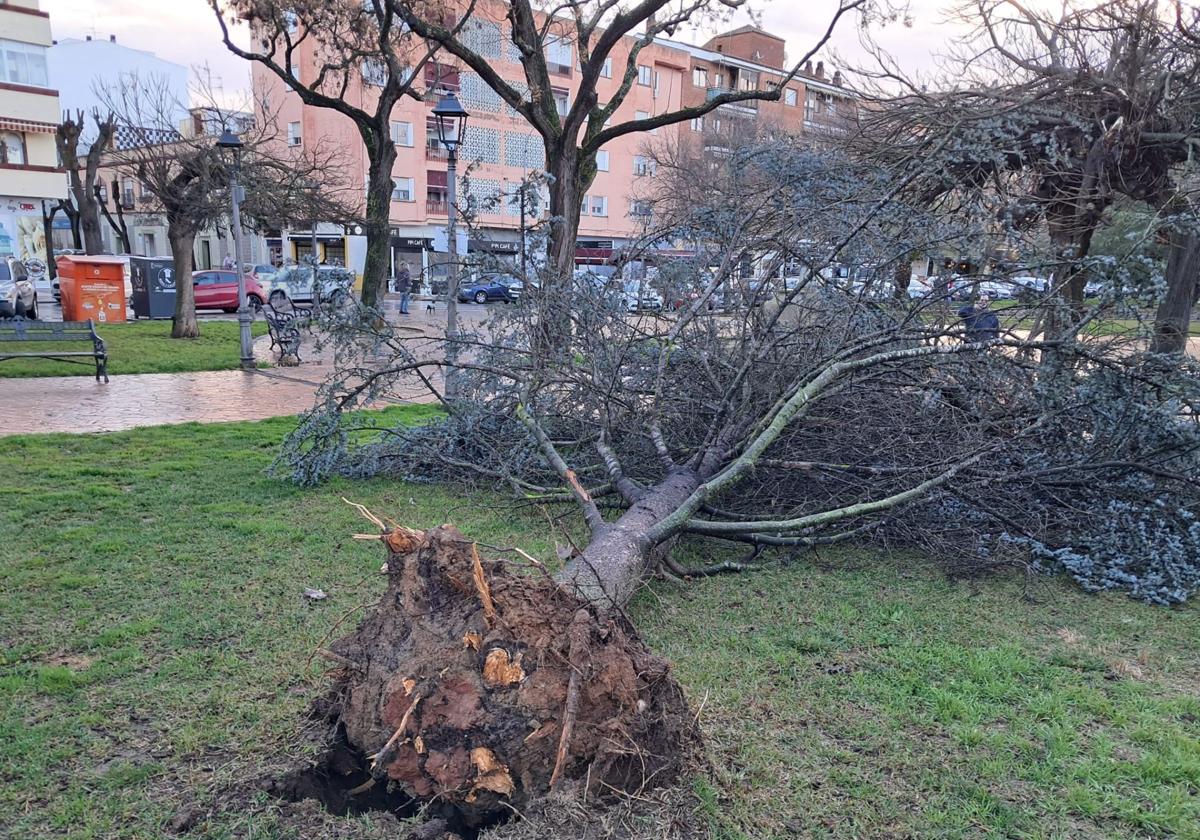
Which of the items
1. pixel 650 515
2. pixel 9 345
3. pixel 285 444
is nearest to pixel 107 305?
pixel 9 345

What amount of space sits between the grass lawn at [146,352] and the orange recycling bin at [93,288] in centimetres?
79

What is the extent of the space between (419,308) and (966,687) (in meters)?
29.0

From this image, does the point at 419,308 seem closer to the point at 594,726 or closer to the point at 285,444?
the point at 285,444

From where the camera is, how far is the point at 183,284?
54.6ft

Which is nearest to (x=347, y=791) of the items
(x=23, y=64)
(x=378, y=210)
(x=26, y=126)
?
(x=378, y=210)

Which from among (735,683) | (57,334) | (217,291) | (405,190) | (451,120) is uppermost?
(405,190)

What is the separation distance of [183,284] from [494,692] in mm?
16473

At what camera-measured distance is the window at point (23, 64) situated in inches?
1264

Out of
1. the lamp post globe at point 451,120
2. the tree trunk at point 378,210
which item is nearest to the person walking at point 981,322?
the lamp post globe at point 451,120

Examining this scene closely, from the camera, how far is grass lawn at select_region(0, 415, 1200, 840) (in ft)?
9.07

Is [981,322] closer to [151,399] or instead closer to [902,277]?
[902,277]

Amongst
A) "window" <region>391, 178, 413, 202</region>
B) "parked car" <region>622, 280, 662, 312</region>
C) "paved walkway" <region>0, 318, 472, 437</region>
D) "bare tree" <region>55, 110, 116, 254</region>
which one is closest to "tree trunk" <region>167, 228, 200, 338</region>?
"paved walkway" <region>0, 318, 472, 437</region>

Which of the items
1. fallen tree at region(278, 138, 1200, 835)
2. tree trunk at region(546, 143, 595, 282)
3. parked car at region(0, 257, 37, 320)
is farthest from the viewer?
parked car at region(0, 257, 37, 320)

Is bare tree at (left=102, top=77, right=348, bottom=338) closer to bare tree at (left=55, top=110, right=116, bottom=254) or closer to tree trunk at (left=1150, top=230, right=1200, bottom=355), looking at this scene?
bare tree at (left=55, top=110, right=116, bottom=254)
